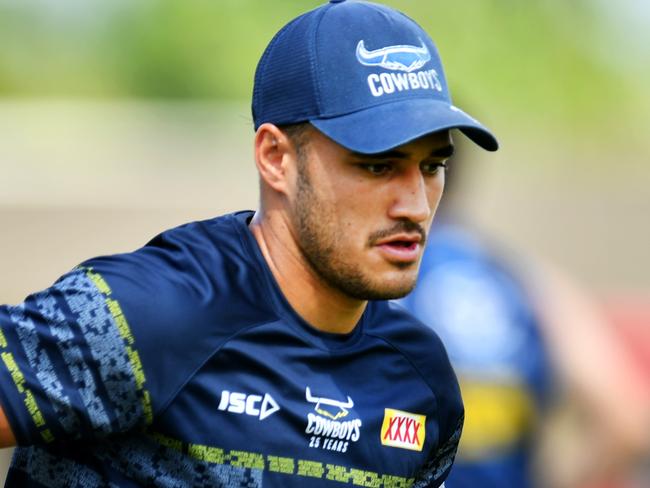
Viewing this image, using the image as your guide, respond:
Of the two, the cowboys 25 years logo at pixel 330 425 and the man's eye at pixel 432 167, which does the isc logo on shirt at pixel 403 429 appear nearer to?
the cowboys 25 years logo at pixel 330 425

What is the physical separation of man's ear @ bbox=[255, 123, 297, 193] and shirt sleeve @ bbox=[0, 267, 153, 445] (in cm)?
51

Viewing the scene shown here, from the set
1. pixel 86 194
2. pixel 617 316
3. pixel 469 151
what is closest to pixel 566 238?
pixel 617 316

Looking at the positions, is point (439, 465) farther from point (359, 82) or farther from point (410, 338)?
point (359, 82)

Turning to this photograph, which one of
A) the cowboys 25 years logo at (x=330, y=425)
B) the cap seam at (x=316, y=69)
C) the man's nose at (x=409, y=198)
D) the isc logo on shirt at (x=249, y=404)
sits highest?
the cap seam at (x=316, y=69)

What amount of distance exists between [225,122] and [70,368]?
313 inches

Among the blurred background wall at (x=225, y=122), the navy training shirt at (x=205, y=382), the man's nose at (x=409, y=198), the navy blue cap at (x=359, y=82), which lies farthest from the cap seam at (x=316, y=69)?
the blurred background wall at (x=225, y=122)

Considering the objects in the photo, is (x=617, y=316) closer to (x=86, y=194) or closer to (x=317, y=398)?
(x=86, y=194)

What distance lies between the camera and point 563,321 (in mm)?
5168

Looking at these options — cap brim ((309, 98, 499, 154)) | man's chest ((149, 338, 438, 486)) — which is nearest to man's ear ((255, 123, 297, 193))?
cap brim ((309, 98, 499, 154))

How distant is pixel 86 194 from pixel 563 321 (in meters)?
5.35

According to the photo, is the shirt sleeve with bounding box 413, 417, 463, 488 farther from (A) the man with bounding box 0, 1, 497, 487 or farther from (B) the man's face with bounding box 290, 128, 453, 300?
(B) the man's face with bounding box 290, 128, 453, 300

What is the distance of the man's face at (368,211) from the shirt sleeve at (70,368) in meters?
0.51

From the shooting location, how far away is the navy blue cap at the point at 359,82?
3064mm

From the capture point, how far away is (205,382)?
301 centimetres
